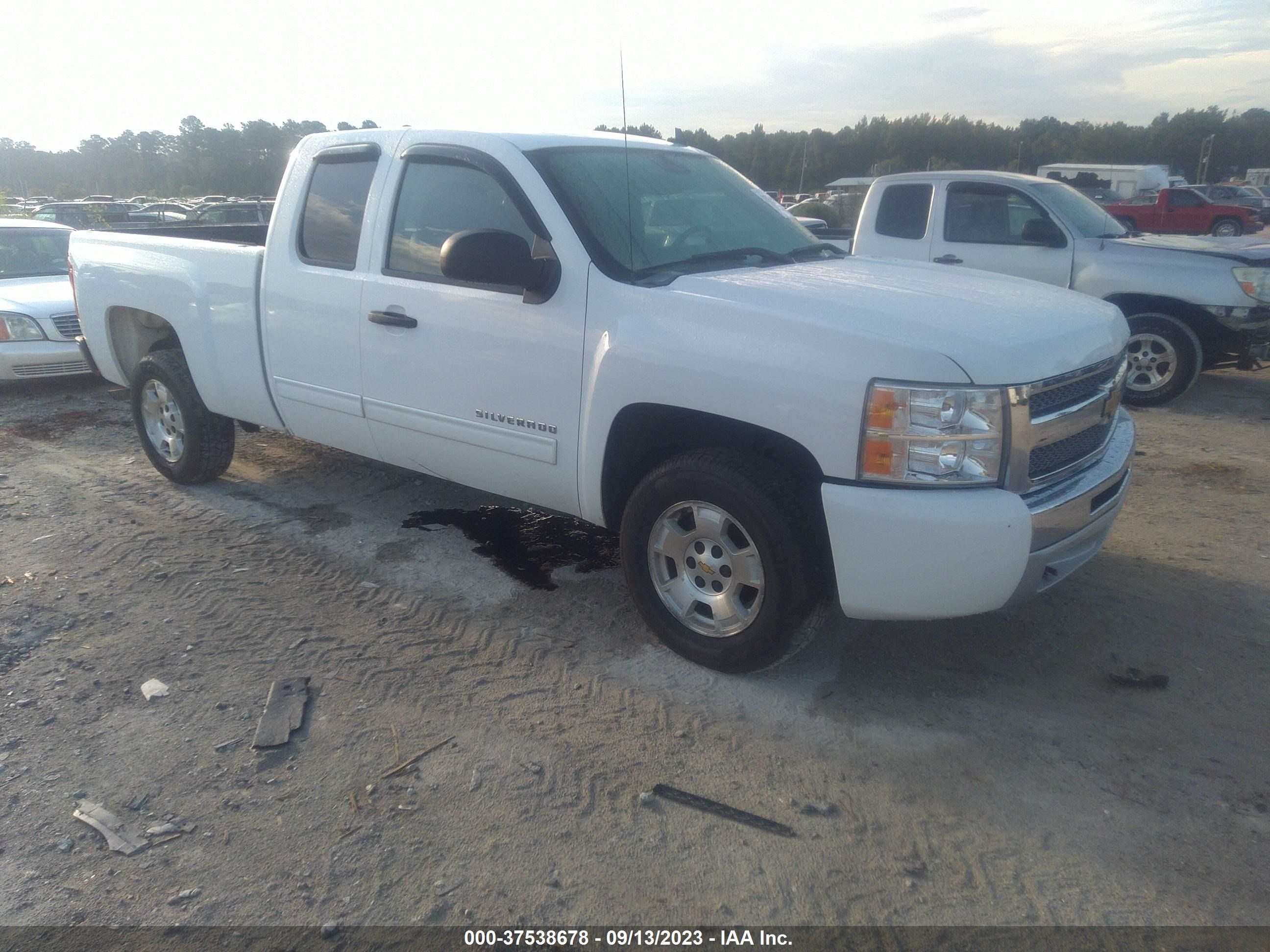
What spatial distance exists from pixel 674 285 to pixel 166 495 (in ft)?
12.6

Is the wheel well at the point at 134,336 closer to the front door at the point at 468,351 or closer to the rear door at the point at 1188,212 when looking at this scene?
the front door at the point at 468,351

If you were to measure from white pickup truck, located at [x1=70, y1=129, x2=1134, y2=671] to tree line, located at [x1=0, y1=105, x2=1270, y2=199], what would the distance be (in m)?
35.7

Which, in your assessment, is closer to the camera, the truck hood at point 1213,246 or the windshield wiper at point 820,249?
the windshield wiper at point 820,249

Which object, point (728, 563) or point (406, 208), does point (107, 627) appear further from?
point (728, 563)

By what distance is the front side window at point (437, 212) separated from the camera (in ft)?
12.7

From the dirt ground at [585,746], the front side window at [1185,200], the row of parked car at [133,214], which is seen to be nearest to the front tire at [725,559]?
the dirt ground at [585,746]

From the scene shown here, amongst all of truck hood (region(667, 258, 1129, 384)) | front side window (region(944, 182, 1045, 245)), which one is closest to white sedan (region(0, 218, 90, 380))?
truck hood (region(667, 258, 1129, 384))

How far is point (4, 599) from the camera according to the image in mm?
4234

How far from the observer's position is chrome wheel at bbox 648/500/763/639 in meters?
3.32

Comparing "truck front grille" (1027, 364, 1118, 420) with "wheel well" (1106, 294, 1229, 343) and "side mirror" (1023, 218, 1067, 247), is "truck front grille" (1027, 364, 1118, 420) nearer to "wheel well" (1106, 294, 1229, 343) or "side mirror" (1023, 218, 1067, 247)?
"wheel well" (1106, 294, 1229, 343)

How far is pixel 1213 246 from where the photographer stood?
→ 773 cm

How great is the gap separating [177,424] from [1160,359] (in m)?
7.54

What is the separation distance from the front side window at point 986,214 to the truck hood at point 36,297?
7.72 metres

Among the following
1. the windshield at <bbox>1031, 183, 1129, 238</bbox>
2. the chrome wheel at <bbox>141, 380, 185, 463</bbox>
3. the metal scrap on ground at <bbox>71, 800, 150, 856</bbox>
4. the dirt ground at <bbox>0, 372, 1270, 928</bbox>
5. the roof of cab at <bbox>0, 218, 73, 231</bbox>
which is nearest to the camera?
the dirt ground at <bbox>0, 372, 1270, 928</bbox>
